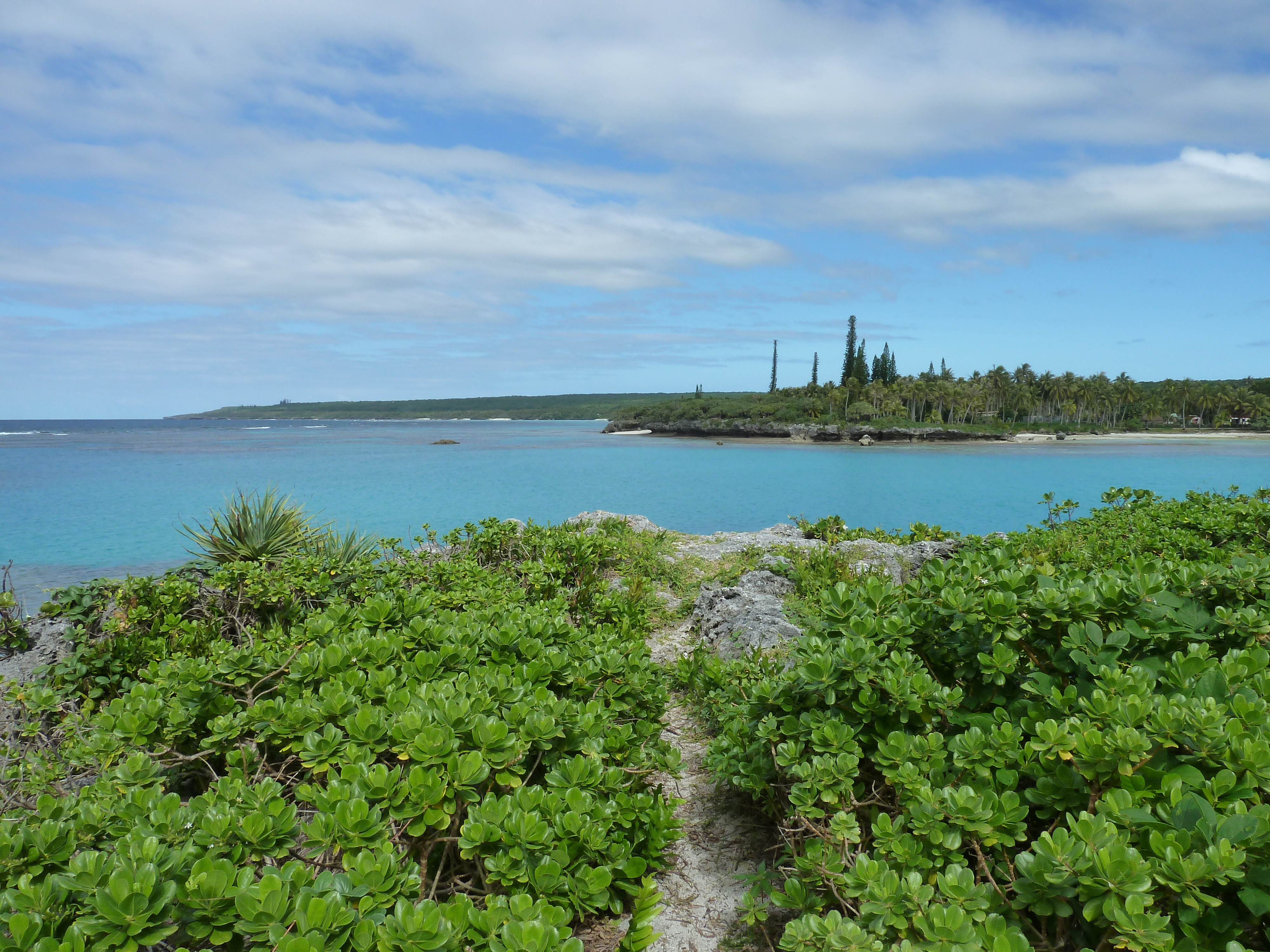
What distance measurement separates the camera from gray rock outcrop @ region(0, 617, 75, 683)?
205 inches

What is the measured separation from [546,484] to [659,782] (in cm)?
3515

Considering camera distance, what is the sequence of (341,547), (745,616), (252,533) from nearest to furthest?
(745,616) < (341,547) < (252,533)

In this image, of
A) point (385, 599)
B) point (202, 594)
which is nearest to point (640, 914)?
point (385, 599)

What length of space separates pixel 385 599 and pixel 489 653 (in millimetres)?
960

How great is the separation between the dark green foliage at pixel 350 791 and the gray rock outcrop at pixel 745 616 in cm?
150

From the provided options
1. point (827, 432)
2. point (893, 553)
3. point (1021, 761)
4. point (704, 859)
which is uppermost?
point (827, 432)

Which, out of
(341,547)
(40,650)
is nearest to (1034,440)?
(341,547)

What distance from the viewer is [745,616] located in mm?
6527

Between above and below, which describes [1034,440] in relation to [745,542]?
above

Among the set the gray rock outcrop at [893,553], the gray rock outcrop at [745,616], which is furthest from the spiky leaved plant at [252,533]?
the gray rock outcrop at [893,553]

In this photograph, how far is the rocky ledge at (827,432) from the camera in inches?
3504

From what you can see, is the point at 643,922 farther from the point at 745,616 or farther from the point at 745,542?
the point at 745,542

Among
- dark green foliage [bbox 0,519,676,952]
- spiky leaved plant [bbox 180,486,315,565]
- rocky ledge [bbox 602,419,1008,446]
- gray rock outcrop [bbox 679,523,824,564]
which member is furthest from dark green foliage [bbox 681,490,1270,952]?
rocky ledge [bbox 602,419,1008,446]

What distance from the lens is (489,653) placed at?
3713mm
